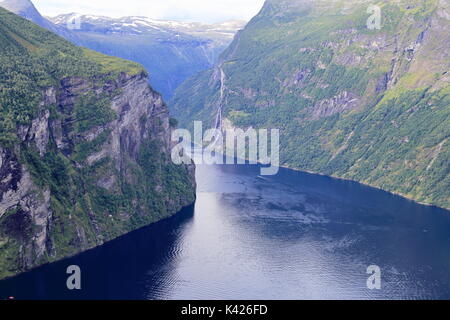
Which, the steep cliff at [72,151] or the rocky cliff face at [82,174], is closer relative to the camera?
the rocky cliff face at [82,174]

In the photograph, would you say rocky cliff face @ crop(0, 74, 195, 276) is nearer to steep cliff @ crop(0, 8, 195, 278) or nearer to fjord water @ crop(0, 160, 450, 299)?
steep cliff @ crop(0, 8, 195, 278)

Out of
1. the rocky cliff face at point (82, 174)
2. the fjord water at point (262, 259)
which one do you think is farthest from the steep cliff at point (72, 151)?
the fjord water at point (262, 259)

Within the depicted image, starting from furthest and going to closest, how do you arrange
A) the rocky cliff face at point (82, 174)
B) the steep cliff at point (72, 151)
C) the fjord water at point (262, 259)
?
the steep cliff at point (72, 151) → the rocky cliff face at point (82, 174) → the fjord water at point (262, 259)

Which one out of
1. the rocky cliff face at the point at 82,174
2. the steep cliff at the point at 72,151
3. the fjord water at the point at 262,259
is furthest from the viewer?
the steep cliff at the point at 72,151

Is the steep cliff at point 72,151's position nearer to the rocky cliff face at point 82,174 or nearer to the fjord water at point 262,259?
the rocky cliff face at point 82,174

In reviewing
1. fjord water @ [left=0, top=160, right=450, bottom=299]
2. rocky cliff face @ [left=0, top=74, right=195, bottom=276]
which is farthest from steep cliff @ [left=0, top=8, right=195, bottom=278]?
fjord water @ [left=0, top=160, right=450, bottom=299]
